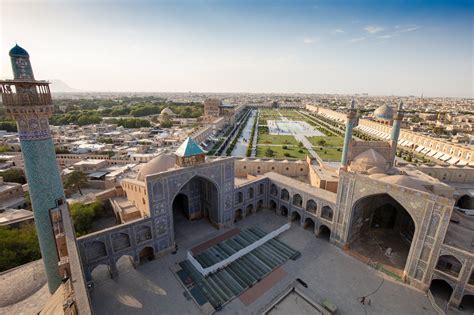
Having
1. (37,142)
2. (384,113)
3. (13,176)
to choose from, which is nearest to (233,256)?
(37,142)

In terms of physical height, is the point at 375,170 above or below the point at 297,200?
above

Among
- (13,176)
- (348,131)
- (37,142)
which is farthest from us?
(13,176)

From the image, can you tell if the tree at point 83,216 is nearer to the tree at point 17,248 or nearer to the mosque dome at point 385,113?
the tree at point 17,248

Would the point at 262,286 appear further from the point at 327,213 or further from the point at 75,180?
the point at 75,180

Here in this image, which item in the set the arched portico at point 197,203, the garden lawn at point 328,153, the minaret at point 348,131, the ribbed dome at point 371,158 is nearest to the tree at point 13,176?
the arched portico at point 197,203

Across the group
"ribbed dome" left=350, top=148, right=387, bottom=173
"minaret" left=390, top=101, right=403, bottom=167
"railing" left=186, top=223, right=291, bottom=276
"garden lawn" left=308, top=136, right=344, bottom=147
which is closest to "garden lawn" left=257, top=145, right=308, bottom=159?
"garden lawn" left=308, top=136, right=344, bottom=147

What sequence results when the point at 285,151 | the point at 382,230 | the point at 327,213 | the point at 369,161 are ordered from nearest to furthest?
1. the point at 327,213
2. the point at 382,230
3. the point at 369,161
4. the point at 285,151
